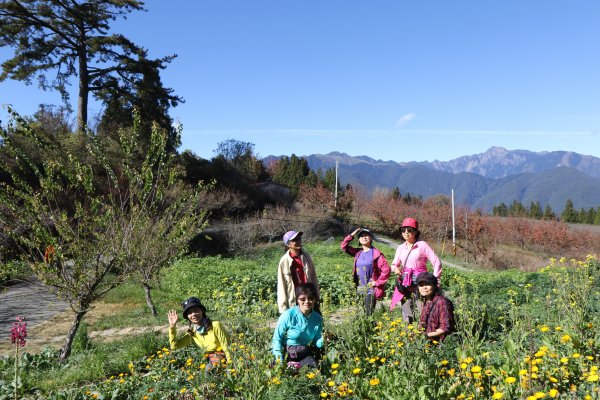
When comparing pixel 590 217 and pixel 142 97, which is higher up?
pixel 142 97

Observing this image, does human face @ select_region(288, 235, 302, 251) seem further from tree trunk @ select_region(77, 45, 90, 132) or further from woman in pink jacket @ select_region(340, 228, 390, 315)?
tree trunk @ select_region(77, 45, 90, 132)

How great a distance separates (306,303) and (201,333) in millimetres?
1245

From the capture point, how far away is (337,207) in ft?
128

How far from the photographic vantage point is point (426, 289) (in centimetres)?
439

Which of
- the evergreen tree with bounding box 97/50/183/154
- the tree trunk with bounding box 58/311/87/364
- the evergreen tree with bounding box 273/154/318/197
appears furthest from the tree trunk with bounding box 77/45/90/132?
the evergreen tree with bounding box 273/154/318/197

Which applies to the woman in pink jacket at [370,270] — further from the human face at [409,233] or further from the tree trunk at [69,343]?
Result: the tree trunk at [69,343]

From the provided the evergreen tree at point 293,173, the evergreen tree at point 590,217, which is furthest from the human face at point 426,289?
the evergreen tree at point 590,217

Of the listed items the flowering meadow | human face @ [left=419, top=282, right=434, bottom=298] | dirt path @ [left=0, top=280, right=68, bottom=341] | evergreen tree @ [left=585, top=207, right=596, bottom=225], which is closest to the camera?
the flowering meadow

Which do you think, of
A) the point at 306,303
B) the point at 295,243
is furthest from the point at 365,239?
the point at 306,303

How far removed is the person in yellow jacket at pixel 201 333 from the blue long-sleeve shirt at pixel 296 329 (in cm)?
60

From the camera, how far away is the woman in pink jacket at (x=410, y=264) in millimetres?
4852

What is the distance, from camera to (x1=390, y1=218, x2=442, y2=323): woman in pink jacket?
4852mm

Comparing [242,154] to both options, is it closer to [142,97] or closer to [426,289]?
[142,97]

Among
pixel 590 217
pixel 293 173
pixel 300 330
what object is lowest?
pixel 590 217
